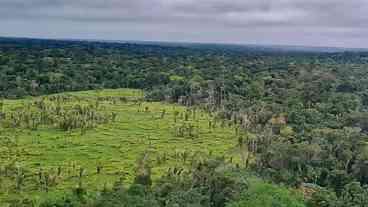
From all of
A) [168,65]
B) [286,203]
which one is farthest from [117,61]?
[286,203]

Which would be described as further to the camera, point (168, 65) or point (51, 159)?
point (168, 65)

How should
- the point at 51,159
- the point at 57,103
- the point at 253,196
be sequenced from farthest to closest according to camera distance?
the point at 57,103 < the point at 51,159 < the point at 253,196

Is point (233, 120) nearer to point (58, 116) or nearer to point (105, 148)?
point (105, 148)

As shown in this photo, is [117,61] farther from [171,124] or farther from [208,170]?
[208,170]

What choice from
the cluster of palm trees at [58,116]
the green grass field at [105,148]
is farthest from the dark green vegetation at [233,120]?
the green grass field at [105,148]

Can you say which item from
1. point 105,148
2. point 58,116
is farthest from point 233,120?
point 58,116

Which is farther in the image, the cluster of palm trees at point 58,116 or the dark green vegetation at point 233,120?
the cluster of palm trees at point 58,116

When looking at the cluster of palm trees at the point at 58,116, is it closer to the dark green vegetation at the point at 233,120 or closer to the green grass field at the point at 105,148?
the dark green vegetation at the point at 233,120
